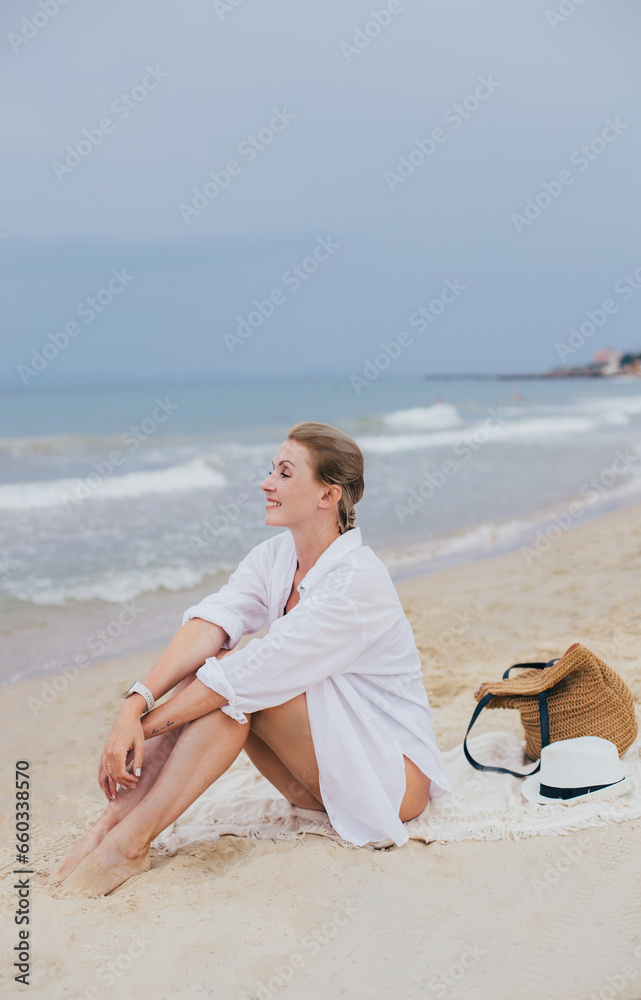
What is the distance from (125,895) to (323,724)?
0.80 meters

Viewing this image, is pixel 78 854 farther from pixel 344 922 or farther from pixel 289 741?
pixel 344 922

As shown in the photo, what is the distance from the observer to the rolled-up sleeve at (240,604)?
3.19 metres

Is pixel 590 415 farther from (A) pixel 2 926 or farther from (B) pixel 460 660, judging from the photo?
(A) pixel 2 926

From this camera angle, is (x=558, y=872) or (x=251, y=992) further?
(x=558, y=872)

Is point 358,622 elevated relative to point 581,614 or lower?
lower

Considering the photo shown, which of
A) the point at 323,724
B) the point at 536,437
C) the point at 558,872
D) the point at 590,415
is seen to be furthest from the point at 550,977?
the point at 590,415

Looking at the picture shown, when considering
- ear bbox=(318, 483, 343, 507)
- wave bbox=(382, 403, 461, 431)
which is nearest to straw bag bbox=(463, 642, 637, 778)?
ear bbox=(318, 483, 343, 507)

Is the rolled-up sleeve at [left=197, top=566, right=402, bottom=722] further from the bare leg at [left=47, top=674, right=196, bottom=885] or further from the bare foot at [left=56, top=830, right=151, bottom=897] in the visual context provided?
the bare foot at [left=56, top=830, right=151, bottom=897]

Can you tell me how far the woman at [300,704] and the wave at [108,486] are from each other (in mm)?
9160

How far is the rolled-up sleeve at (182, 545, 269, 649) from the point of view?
10.5 feet

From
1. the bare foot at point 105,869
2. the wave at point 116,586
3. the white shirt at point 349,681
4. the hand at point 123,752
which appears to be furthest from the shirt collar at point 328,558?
the wave at point 116,586

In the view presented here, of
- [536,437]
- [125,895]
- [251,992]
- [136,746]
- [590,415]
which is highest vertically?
[590,415]

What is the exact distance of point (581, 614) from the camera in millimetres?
6180

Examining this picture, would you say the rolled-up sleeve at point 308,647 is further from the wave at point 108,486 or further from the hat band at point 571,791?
the wave at point 108,486
